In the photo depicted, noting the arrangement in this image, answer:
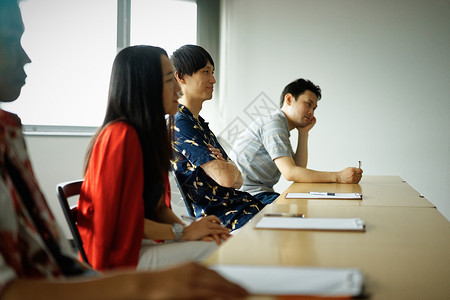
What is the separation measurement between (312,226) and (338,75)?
130 inches

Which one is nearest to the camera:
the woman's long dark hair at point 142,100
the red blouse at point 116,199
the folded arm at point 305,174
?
the red blouse at point 116,199

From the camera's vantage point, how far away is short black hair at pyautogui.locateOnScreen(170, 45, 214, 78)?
2.20m

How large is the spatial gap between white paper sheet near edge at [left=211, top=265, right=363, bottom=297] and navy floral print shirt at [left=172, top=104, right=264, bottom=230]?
1.15 metres

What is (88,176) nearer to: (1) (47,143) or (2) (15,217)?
(2) (15,217)

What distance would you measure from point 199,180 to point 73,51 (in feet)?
8.01

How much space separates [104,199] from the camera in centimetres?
123

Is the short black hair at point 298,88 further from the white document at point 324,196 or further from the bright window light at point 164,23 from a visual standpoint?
the bright window light at point 164,23

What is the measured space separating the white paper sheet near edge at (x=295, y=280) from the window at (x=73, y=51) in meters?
3.39

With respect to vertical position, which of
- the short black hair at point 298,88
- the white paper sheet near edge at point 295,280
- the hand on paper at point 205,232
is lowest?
the hand on paper at point 205,232

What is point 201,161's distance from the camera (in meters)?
1.93

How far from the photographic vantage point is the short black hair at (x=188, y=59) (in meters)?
2.20

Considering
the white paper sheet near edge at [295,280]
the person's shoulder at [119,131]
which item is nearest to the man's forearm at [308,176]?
the person's shoulder at [119,131]

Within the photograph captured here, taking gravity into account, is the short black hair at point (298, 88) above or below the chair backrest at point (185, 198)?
above

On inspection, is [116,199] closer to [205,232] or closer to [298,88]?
[205,232]
